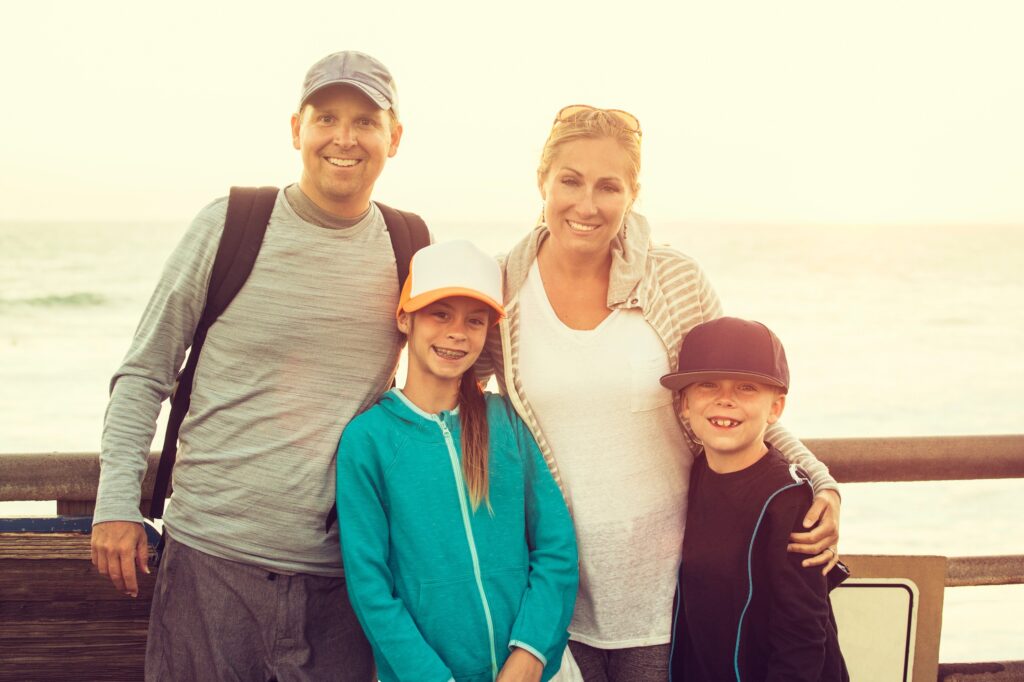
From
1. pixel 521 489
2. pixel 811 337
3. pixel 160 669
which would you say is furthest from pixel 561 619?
pixel 811 337

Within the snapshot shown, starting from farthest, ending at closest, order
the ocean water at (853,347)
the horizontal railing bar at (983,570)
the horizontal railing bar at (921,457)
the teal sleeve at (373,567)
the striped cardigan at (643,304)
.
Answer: the ocean water at (853,347), the horizontal railing bar at (983,570), the horizontal railing bar at (921,457), the striped cardigan at (643,304), the teal sleeve at (373,567)

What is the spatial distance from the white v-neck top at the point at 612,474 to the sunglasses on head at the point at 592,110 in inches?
24.3

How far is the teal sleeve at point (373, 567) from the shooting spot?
223 cm

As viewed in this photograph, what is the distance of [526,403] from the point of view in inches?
100

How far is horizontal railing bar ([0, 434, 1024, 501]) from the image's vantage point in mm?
2682

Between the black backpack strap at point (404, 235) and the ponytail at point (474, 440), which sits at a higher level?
the black backpack strap at point (404, 235)

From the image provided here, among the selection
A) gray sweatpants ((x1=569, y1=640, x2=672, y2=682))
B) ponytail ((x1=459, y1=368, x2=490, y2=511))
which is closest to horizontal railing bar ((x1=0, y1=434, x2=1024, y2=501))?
gray sweatpants ((x1=569, y1=640, x2=672, y2=682))

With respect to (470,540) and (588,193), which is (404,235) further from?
(470,540)

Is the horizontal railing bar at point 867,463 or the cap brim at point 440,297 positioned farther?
the horizontal railing bar at point 867,463

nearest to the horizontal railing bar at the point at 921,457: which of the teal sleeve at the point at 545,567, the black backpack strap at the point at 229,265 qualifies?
the teal sleeve at the point at 545,567

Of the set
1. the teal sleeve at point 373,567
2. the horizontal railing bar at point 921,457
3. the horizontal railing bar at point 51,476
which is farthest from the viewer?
the horizontal railing bar at point 921,457

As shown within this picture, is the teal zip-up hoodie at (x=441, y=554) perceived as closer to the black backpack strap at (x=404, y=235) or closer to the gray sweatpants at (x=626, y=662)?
the gray sweatpants at (x=626, y=662)

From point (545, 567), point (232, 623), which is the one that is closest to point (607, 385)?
point (545, 567)

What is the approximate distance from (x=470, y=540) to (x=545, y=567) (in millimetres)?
219
